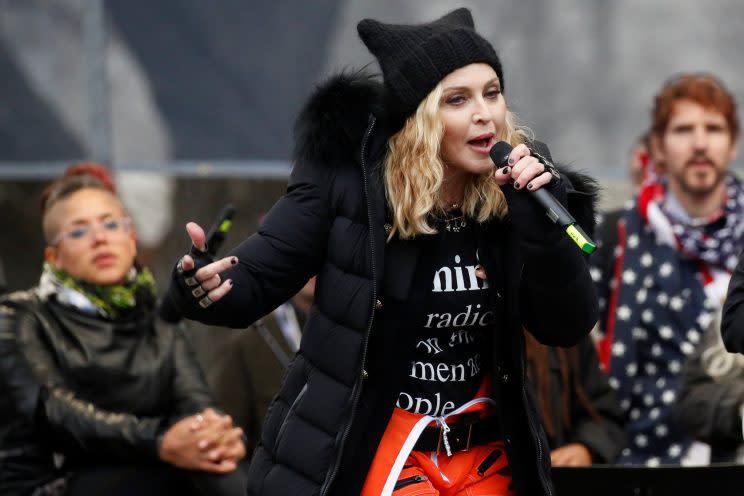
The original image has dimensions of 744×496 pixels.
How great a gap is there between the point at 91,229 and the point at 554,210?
2.68m

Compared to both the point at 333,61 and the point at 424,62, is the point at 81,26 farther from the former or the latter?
the point at 424,62

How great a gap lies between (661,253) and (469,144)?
8.90 feet

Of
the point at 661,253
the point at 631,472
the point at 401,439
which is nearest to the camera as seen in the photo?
the point at 401,439

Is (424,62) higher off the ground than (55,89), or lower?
higher

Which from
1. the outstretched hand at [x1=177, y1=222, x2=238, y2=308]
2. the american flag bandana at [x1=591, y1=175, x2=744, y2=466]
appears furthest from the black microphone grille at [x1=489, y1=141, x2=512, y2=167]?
the american flag bandana at [x1=591, y1=175, x2=744, y2=466]

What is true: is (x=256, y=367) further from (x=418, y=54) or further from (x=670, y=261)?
(x=418, y=54)

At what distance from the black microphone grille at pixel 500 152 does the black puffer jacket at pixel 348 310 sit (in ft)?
0.79

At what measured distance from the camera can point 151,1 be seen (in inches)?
281

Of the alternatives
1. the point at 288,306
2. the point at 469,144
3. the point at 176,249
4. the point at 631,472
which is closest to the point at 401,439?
the point at 469,144

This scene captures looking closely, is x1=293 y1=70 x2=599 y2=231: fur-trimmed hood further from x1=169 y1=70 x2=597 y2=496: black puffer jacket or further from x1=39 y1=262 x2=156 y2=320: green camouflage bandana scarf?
x1=39 y1=262 x2=156 y2=320: green camouflage bandana scarf

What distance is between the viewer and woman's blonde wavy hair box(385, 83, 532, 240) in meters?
3.51

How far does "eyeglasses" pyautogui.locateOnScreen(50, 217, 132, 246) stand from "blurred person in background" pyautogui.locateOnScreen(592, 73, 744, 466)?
6.88 ft

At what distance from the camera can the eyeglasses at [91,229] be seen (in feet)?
17.5

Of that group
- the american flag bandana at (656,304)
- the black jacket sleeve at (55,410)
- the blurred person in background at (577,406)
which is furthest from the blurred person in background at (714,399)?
the black jacket sleeve at (55,410)
